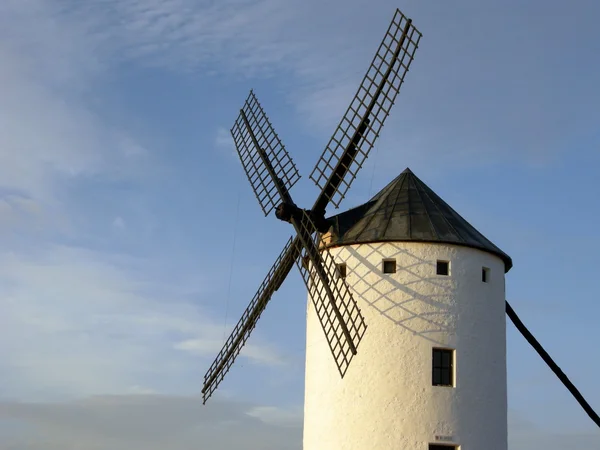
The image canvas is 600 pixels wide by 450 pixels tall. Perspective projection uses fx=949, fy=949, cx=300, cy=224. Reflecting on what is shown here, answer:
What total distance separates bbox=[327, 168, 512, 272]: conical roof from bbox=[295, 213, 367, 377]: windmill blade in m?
0.52

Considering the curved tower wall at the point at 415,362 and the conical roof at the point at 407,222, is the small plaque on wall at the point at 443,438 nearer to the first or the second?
the curved tower wall at the point at 415,362

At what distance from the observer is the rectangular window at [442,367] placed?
65.6 feet

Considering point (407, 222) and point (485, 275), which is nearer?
point (407, 222)

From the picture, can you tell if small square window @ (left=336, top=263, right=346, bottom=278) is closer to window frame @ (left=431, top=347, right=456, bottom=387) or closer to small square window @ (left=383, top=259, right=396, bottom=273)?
small square window @ (left=383, top=259, right=396, bottom=273)

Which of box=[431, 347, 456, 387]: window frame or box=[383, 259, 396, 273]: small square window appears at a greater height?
box=[383, 259, 396, 273]: small square window

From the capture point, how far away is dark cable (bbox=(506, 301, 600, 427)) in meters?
23.0

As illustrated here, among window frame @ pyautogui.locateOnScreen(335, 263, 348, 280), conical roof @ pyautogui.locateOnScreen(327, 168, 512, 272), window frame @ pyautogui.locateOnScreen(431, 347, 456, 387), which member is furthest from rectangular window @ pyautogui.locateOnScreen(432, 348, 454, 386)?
window frame @ pyautogui.locateOnScreen(335, 263, 348, 280)

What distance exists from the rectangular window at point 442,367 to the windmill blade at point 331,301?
1.67 meters

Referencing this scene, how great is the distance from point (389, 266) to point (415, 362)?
213cm

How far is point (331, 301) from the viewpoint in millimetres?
19953

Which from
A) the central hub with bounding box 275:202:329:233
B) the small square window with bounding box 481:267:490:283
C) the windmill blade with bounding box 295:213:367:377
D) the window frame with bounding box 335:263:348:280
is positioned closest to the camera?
the windmill blade with bounding box 295:213:367:377

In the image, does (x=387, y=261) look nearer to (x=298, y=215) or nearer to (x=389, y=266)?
(x=389, y=266)

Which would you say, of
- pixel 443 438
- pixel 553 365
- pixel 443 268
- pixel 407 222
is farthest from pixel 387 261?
pixel 553 365

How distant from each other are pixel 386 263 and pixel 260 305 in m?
3.72
